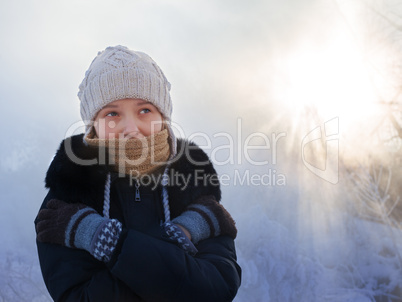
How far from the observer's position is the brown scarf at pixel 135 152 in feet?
3.59

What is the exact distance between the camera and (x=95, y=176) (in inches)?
42.4

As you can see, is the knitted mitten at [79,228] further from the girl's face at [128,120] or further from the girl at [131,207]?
the girl's face at [128,120]

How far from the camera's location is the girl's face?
3.68 ft

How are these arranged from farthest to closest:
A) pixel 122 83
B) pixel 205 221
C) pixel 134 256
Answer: pixel 122 83, pixel 205 221, pixel 134 256

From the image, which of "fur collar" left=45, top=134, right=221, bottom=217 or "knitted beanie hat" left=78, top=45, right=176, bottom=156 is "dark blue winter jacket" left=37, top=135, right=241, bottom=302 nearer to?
"fur collar" left=45, top=134, right=221, bottom=217

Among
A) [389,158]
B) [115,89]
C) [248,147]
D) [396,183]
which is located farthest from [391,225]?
[115,89]

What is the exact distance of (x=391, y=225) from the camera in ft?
10.2

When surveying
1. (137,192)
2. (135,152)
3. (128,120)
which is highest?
(128,120)

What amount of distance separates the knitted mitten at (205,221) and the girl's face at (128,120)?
0.28 meters

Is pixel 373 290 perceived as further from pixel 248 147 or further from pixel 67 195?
pixel 67 195

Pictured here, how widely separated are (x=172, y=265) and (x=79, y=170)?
1.37 feet

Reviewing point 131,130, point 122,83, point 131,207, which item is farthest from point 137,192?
point 122,83

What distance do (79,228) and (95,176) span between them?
0.20 m

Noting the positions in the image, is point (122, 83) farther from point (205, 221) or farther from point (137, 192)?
point (205, 221)
